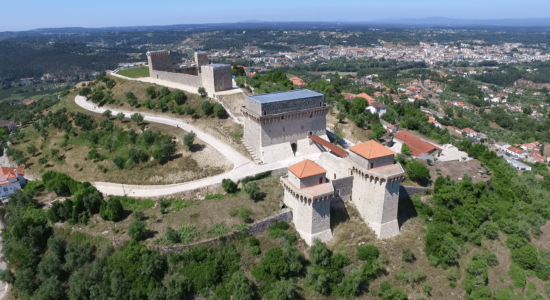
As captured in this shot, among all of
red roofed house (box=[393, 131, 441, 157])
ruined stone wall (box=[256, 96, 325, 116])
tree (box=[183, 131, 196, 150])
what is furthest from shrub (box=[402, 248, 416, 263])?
tree (box=[183, 131, 196, 150])

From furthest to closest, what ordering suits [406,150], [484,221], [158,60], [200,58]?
1. [158,60]
2. [200,58]
3. [406,150]
4. [484,221]

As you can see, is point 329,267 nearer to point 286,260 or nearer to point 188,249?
point 286,260

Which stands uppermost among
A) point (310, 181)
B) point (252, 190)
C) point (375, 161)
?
point (375, 161)

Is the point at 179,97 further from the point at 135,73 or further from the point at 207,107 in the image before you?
the point at 135,73

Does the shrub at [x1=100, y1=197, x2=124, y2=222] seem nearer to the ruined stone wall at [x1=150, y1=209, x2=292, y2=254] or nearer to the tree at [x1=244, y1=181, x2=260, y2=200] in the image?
the ruined stone wall at [x1=150, y1=209, x2=292, y2=254]

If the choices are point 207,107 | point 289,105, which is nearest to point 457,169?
point 289,105

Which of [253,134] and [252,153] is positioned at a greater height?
[253,134]

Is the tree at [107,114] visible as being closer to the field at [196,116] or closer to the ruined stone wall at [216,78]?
the field at [196,116]

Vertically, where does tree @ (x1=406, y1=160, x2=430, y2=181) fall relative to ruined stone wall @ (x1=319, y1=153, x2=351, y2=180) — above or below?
below
